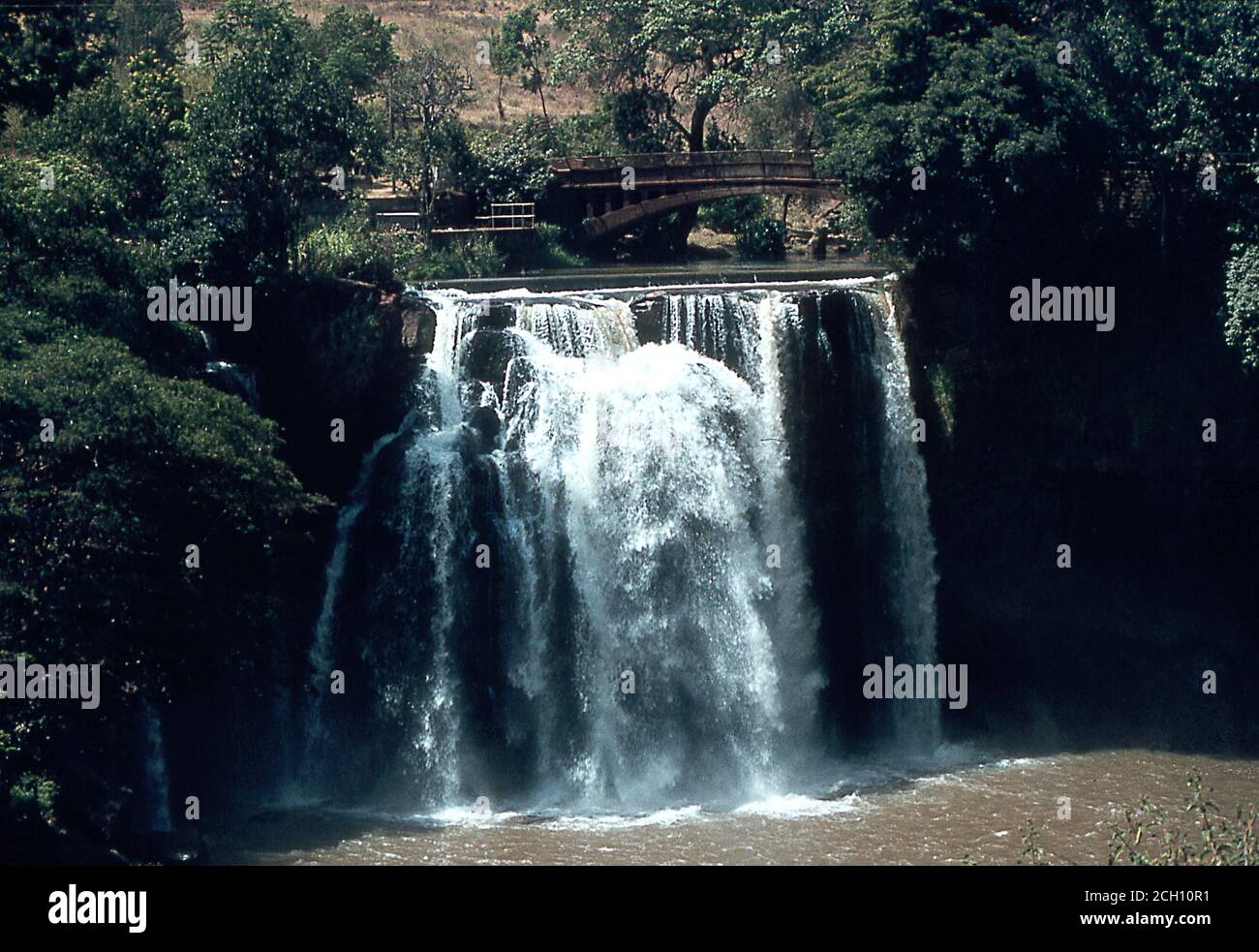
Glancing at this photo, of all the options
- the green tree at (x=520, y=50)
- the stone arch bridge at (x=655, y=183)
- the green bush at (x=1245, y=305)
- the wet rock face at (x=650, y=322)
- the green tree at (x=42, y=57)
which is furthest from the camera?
the green tree at (x=520, y=50)

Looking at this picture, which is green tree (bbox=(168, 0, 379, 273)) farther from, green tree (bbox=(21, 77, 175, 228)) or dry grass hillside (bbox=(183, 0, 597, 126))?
dry grass hillside (bbox=(183, 0, 597, 126))

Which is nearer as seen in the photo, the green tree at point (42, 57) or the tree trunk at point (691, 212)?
the green tree at point (42, 57)

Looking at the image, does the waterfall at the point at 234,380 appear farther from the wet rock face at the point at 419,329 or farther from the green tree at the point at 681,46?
the green tree at the point at 681,46

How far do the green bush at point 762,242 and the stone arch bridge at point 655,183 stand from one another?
120 inches

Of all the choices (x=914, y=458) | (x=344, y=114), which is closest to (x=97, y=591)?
(x=344, y=114)

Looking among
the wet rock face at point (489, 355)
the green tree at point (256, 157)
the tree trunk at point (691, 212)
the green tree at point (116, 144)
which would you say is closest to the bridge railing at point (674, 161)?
the tree trunk at point (691, 212)

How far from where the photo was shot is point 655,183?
4362cm

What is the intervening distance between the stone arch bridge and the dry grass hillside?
1338cm

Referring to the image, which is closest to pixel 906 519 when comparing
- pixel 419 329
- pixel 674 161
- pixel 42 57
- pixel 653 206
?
pixel 419 329

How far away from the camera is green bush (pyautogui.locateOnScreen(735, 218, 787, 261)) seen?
46656 millimetres

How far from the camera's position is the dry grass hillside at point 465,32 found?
59.7 m

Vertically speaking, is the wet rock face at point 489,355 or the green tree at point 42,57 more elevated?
the green tree at point 42,57

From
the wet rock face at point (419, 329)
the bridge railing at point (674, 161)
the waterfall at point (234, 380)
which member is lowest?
the waterfall at point (234, 380)
